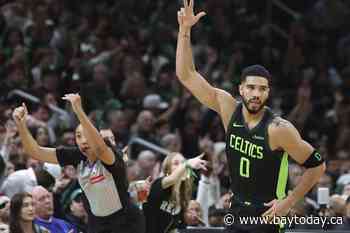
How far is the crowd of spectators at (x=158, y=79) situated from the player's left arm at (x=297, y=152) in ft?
7.69

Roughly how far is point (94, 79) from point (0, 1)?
8.14 feet

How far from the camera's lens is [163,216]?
10570 millimetres

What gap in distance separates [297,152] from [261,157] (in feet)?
0.87

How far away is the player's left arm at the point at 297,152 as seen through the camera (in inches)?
319

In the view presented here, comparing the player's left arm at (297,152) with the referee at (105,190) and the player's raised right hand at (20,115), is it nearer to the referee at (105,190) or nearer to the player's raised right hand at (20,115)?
the referee at (105,190)

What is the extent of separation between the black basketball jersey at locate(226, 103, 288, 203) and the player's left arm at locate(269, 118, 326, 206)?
82 millimetres

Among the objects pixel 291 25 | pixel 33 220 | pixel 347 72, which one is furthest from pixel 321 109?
pixel 33 220

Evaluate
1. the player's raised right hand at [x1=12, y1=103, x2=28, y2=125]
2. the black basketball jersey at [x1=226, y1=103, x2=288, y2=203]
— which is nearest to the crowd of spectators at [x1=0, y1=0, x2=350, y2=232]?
the player's raised right hand at [x1=12, y1=103, x2=28, y2=125]

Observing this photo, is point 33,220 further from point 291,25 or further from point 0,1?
point 291,25

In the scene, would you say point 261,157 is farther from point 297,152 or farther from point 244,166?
point 297,152

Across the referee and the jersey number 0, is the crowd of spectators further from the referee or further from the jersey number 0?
the jersey number 0

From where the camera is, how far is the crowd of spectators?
12.2m

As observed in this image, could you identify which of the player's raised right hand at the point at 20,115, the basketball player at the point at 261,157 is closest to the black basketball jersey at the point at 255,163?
the basketball player at the point at 261,157

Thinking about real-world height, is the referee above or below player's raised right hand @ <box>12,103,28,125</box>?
below
